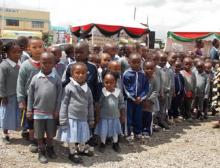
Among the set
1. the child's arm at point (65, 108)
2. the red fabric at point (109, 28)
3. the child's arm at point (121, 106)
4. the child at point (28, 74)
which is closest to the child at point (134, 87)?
the child's arm at point (121, 106)

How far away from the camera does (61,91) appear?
499 cm

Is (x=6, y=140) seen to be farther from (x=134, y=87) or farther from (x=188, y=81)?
(x=188, y=81)

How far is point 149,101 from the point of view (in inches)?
253

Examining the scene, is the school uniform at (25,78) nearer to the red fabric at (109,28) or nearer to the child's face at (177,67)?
the child's face at (177,67)

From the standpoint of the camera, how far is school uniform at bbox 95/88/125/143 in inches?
215

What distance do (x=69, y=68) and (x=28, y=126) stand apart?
1.03 m

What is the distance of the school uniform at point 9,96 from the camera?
218 inches

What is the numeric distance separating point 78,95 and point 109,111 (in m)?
0.73

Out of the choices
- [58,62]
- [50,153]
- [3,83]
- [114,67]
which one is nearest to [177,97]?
[114,67]

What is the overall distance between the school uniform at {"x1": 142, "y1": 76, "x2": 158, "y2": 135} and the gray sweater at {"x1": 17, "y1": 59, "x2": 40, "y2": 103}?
211 centimetres

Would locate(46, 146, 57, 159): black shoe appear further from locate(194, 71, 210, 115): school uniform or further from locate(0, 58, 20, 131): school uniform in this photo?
locate(194, 71, 210, 115): school uniform

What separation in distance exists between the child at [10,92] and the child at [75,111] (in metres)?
1.07

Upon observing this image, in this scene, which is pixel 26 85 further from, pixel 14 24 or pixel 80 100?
pixel 14 24

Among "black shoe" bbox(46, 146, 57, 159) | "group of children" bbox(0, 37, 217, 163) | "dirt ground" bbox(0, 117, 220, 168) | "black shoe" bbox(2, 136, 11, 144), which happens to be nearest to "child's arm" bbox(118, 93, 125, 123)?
"group of children" bbox(0, 37, 217, 163)
